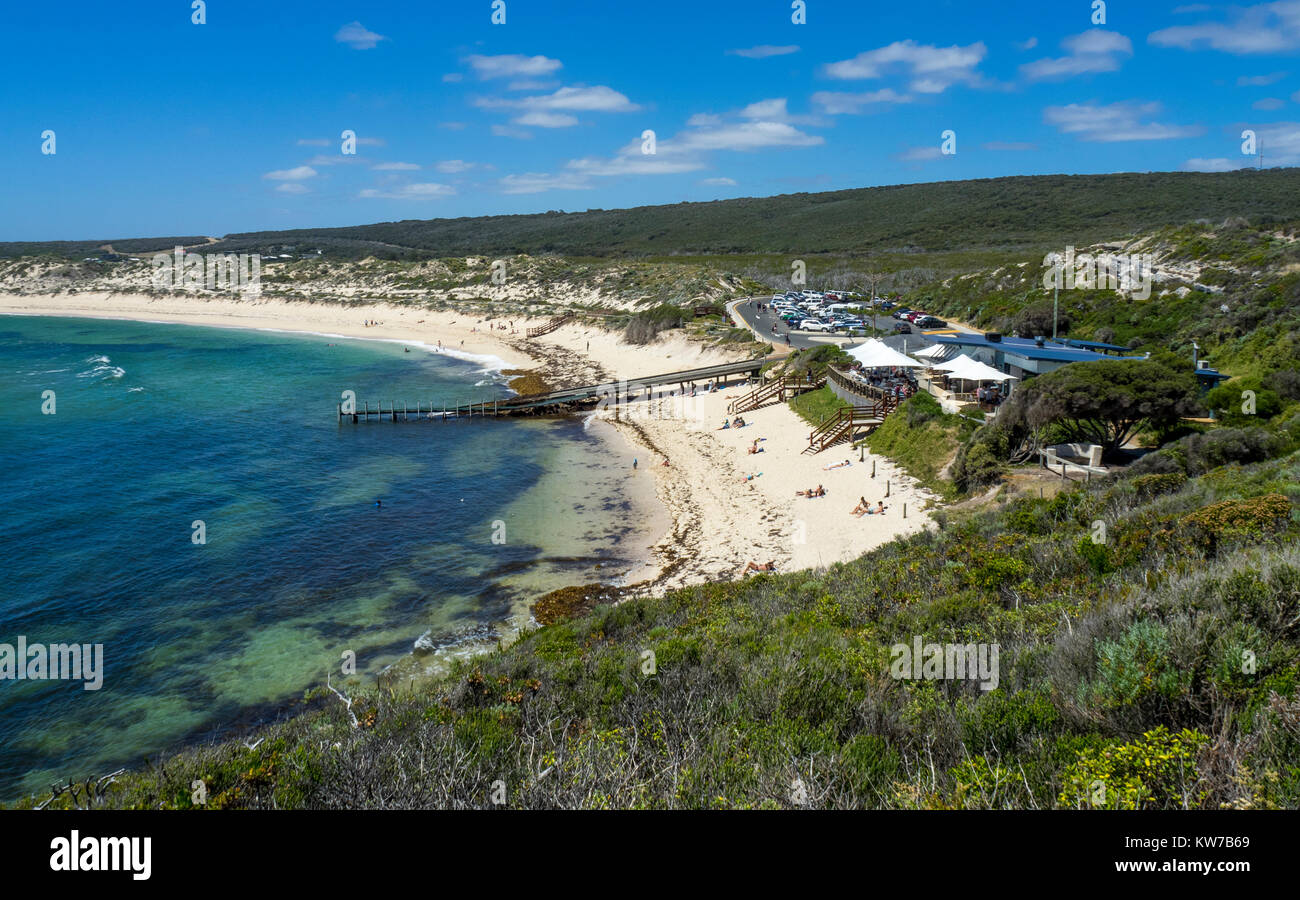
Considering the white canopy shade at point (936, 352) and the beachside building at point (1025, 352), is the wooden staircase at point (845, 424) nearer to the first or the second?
the white canopy shade at point (936, 352)

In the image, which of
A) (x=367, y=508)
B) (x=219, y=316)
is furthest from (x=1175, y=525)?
(x=219, y=316)

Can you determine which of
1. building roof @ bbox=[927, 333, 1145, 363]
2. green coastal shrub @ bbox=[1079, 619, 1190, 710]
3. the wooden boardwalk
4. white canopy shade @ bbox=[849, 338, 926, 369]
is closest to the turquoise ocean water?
the wooden boardwalk

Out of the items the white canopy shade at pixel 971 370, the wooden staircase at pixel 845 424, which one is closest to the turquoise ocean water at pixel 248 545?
the wooden staircase at pixel 845 424

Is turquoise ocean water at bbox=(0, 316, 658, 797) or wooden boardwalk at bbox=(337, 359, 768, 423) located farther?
wooden boardwalk at bbox=(337, 359, 768, 423)

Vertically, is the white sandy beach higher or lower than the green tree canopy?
lower

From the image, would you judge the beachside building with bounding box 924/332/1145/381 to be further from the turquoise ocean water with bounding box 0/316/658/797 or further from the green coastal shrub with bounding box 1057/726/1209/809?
the green coastal shrub with bounding box 1057/726/1209/809

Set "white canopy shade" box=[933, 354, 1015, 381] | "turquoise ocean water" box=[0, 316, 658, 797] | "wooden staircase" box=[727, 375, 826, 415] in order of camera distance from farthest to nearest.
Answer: "wooden staircase" box=[727, 375, 826, 415] < "white canopy shade" box=[933, 354, 1015, 381] < "turquoise ocean water" box=[0, 316, 658, 797]
